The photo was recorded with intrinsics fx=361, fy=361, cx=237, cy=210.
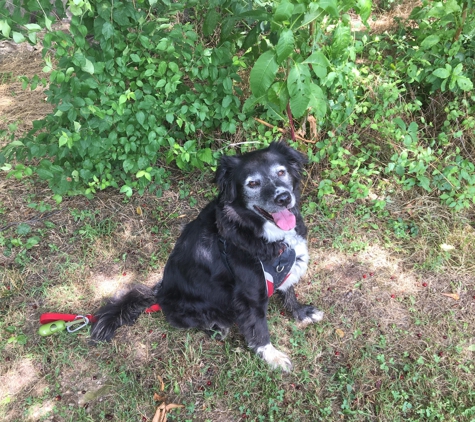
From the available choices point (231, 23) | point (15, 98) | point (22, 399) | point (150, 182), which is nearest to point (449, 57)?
point (231, 23)

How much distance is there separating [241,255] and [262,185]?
500mm

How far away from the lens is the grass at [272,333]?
247 centimetres

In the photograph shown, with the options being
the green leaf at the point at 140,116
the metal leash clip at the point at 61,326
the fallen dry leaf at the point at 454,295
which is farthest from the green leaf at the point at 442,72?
the metal leash clip at the point at 61,326

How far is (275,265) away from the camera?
2518mm

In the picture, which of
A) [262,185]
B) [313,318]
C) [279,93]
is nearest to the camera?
[262,185]

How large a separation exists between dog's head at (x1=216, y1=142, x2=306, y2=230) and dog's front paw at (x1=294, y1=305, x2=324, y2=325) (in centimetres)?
87

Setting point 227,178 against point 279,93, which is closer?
point 227,178

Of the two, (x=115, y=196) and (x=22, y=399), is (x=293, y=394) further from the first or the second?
(x=115, y=196)

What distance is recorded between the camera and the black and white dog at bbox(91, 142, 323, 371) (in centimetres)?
243

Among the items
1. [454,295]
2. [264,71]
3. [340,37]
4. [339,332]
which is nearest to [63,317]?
[339,332]

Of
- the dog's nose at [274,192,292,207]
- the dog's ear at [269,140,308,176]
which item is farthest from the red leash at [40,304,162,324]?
the dog's ear at [269,140,308,176]

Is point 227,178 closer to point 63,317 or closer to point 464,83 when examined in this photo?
point 63,317

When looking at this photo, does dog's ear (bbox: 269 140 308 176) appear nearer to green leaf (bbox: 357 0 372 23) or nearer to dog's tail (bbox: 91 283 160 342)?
green leaf (bbox: 357 0 372 23)

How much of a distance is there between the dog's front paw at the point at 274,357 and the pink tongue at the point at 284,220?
0.94 m
